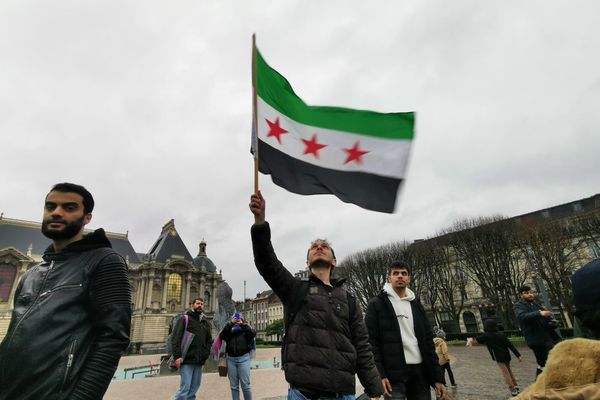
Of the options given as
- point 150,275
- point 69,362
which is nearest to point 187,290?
point 150,275

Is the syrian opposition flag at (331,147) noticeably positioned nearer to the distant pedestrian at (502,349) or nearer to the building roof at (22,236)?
the distant pedestrian at (502,349)

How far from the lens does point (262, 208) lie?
2.89m

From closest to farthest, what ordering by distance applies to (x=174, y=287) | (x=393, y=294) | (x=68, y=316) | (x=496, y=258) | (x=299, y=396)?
1. (x=68, y=316)
2. (x=299, y=396)
3. (x=393, y=294)
4. (x=496, y=258)
5. (x=174, y=287)

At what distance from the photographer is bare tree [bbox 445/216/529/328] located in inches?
1155

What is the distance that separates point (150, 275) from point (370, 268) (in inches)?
1715

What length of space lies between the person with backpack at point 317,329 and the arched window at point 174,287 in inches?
2654

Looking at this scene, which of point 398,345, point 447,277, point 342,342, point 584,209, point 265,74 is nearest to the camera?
point 342,342

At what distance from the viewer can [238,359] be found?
20.9 feet

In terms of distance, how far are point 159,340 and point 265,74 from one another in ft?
208

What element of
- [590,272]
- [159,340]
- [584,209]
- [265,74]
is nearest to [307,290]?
[590,272]

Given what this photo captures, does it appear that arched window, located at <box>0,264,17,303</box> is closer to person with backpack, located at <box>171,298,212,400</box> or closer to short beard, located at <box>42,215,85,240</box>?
person with backpack, located at <box>171,298,212,400</box>

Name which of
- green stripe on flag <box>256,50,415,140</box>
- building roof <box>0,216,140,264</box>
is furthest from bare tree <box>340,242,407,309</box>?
building roof <box>0,216,140,264</box>

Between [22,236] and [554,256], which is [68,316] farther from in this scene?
[22,236]

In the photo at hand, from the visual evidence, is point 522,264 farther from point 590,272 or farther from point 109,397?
point 590,272
